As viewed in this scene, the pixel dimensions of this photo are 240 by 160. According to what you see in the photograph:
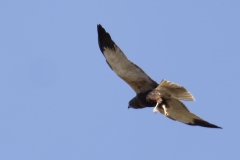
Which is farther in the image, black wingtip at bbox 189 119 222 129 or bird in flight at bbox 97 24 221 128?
black wingtip at bbox 189 119 222 129

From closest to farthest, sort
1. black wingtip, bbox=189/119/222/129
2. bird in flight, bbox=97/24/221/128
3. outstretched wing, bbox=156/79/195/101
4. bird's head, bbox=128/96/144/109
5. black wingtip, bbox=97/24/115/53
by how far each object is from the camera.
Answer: outstretched wing, bbox=156/79/195/101 < bird in flight, bbox=97/24/221/128 < black wingtip, bbox=97/24/115/53 < black wingtip, bbox=189/119/222/129 < bird's head, bbox=128/96/144/109

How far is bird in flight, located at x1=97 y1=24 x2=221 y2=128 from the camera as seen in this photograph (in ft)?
49.5

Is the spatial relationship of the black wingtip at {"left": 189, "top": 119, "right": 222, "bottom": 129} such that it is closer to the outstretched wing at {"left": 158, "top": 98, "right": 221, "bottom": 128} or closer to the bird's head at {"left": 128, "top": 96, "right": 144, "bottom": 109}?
the outstretched wing at {"left": 158, "top": 98, "right": 221, "bottom": 128}

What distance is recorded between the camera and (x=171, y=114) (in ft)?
51.3

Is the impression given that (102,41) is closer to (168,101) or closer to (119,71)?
(119,71)

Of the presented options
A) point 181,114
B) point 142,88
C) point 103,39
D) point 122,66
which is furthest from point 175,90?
point 103,39

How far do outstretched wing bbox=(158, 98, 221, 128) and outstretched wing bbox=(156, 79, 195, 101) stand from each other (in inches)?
22.8

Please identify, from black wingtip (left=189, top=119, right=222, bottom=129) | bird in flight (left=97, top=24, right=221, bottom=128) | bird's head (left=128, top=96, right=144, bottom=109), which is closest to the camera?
bird in flight (left=97, top=24, right=221, bottom=128)

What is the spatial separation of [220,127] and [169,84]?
1.71 meters

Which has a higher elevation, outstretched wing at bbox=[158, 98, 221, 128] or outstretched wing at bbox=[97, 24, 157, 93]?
outstretched wing at bbox=[97, 24, 157, 93]

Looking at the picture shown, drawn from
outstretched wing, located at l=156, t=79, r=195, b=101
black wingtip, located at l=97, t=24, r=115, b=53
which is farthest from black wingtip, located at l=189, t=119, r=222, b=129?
black wingtip, located at l=97, t=24, r=115, b=53

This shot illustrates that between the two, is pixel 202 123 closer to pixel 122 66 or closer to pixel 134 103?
pixel 134 103

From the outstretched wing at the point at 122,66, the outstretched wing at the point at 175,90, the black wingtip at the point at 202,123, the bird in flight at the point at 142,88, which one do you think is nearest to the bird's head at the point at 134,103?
the bird in flight at the point at 142,88

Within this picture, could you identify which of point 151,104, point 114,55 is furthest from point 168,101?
point 114,55
